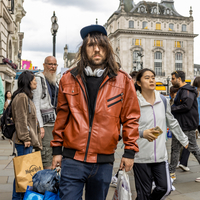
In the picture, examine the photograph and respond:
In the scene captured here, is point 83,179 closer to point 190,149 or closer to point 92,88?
point 92,88

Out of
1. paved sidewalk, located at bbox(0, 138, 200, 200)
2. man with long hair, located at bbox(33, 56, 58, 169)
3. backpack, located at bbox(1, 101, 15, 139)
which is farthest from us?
paved sidewalk, located at bbox(0, 138, 200, 200)

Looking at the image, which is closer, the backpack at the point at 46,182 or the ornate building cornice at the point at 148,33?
the backpack at the point at 46,182

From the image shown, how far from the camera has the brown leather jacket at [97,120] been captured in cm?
229

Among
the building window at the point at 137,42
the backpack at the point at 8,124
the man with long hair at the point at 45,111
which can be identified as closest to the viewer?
the backpack at the point at 8,124

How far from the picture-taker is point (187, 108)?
5.45 metres

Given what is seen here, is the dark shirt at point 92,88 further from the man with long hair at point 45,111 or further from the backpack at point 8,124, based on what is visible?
the man with long hair at point 45,111

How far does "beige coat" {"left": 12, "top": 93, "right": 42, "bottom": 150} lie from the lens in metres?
3.86

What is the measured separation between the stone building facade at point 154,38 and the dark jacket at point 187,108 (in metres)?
56.7

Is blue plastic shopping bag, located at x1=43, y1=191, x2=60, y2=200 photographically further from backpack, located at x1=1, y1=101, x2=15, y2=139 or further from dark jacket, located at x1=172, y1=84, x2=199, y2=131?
dark jacket, located at x1=172, y1=84, x2=199, y2=131

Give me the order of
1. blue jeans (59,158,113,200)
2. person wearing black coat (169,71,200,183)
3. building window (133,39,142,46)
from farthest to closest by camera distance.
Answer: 1. building window (133,39,142,46)
2. person wearing black coat (169,71,200,183)
3. blue jeans (59,158,113,200)

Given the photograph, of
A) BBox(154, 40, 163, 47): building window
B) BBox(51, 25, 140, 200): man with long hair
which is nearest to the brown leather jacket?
BBox(51, 25, 140, 200): man with long hair

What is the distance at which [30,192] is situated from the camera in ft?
9.89

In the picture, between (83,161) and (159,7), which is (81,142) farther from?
(159,7)

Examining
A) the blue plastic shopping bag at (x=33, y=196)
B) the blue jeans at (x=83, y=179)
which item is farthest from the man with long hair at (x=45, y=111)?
the blue jeans at (x=83, y=179)
